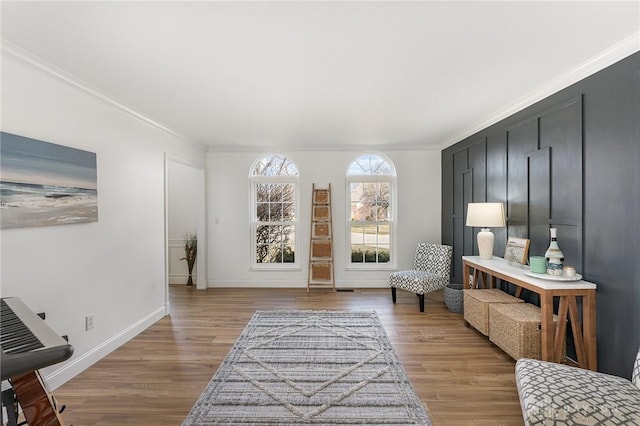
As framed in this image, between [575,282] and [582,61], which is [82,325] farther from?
[582,61]

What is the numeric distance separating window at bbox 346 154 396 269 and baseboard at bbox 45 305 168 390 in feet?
10.3

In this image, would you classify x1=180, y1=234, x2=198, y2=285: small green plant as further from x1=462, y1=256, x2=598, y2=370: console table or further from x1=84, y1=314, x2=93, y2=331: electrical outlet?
x1=462, y1=256, x2=598, y2=370: console table

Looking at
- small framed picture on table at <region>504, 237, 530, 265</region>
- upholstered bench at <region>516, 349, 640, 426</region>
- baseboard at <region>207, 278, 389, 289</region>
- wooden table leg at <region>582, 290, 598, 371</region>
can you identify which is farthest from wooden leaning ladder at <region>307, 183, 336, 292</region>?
upholstered bench at <region>516, 349, 640, 426</region>

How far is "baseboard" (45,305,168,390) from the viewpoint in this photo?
2.37m

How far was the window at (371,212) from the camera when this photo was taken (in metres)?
5.32

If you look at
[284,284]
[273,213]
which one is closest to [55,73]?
[273,213]

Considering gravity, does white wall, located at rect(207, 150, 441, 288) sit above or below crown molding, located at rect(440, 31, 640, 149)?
below

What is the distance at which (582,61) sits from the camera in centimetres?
226

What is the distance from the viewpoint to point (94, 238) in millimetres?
2732

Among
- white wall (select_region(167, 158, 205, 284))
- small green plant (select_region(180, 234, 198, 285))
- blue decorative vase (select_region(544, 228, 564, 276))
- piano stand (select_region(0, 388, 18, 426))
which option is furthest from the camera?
white wall (select_region(167, 158, 205, 284))

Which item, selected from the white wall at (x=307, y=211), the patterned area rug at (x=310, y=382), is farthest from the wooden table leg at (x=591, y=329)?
the white wall at (x=307, y=211)

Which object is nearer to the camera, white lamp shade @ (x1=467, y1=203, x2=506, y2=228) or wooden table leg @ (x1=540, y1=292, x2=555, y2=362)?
wooden table leg @ (x1=540, y1=292, x2=555, y2=362)

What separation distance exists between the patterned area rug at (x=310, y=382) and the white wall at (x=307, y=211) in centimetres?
188

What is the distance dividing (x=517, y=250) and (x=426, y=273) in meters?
1.46
